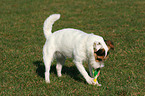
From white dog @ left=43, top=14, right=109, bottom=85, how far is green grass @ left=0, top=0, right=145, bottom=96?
51 cm

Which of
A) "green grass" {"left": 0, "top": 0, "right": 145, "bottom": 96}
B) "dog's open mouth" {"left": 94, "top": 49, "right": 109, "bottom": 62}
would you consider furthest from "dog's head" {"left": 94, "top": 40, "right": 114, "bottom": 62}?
"green grass" {"left": 0, "top": 0, "right": 145, "bottom": 96}

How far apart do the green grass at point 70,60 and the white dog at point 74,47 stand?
511 mm

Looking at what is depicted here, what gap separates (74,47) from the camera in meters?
5.52

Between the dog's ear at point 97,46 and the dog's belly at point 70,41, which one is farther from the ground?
the dog's ear at point 97,46

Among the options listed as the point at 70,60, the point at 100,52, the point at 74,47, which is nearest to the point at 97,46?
the point at 100,52

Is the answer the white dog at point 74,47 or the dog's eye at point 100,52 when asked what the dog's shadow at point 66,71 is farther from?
the dog's eye at point 100,52

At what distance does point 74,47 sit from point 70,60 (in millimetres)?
2881

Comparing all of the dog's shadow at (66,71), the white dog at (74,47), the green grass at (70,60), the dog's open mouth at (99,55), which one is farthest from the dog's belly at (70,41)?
the dog's shadow at (66,71)

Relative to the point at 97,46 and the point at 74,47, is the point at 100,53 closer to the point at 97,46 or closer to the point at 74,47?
the point at 97,46

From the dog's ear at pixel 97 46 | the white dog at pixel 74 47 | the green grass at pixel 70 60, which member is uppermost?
the dog's ear at pixel 97 46

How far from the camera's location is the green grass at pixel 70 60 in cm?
575

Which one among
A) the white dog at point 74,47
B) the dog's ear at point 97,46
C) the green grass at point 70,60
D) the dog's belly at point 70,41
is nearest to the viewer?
the dog's ear at point 97,46

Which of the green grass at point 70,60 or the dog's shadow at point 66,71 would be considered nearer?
the green grass at point 70,60

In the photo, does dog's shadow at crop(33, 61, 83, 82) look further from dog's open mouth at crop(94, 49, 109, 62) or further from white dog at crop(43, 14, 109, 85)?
dog's open mouth at crop(94, 49, 109, 62)
